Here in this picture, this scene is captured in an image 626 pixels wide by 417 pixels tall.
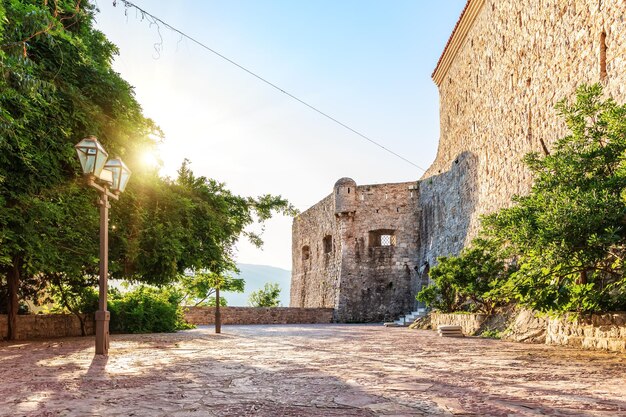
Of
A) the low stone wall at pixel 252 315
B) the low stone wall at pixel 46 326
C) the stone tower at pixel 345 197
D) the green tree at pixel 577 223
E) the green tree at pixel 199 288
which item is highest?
the stone tower at pixel 345 197

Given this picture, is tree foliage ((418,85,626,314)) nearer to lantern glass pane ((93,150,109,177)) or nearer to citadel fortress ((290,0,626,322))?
citadel fortress ((290,0,626,322))

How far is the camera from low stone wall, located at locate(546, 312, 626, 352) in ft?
19.7

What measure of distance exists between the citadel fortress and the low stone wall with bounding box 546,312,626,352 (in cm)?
370

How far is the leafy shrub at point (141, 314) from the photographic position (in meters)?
11.8

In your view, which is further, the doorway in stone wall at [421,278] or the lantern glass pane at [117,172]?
the doorway in stone wall at [421,278]

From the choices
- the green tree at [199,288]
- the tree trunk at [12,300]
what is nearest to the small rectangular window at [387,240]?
the green tree at [199,288]

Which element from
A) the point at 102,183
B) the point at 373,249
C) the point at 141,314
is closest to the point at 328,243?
the point at 373,249

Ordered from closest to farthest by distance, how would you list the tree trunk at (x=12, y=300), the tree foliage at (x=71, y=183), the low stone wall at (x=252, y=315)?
the tree foliage at (x=71, y=183), the tree trunk at (x=12, y=300), the low stone wall at (x=252, y=315)

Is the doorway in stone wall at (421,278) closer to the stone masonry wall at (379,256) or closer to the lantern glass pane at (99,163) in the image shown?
the stone masonry wall at (379,256)

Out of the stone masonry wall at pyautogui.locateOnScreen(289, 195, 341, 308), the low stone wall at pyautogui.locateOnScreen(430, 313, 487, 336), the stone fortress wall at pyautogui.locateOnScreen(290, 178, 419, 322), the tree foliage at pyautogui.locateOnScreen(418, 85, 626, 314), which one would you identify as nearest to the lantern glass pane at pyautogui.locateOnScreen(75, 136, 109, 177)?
the tree foliage at pyautogui.locateOnScreen(418, 85, 626, 314)

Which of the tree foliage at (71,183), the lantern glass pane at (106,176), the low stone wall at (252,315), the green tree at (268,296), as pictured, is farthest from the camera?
the green tree at (268,296)

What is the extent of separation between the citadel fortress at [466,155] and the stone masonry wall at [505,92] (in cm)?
3

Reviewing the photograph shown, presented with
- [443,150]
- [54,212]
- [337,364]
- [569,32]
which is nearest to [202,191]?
[54,212]

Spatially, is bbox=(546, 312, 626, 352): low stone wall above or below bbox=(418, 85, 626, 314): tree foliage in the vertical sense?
below
